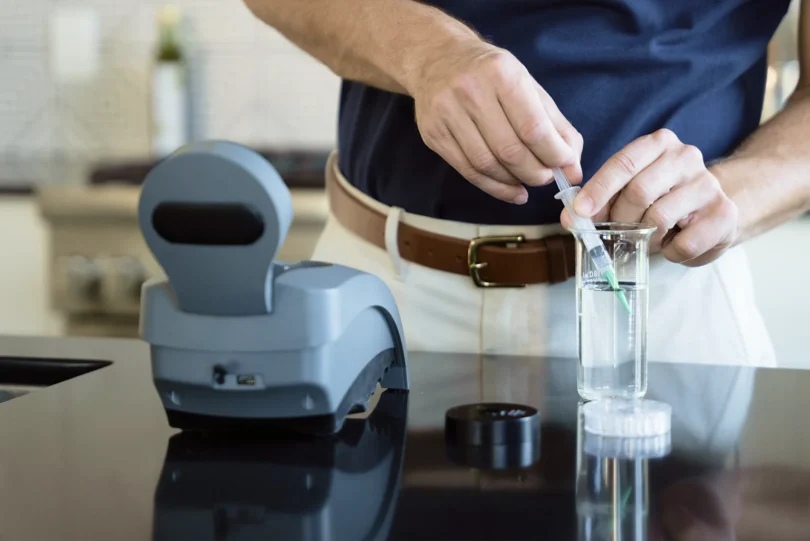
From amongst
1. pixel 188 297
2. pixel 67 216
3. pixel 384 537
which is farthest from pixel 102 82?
pixel 384 537

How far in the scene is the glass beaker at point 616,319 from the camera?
788 millimetres

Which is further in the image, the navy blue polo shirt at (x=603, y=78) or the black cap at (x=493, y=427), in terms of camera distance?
the navy blue polo shirt at (x=603, y=78)

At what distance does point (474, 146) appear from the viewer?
0.89 metres

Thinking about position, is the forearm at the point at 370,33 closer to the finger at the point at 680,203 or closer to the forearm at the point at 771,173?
the finger at the point at 680,203

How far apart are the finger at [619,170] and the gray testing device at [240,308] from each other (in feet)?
0.70

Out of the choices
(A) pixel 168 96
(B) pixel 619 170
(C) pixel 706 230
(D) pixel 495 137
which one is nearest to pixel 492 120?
(D) pixel 495 137

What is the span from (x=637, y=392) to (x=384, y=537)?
1.14 feet

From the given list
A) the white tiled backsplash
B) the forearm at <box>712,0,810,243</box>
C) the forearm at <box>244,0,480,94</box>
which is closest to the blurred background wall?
the white tiled backsplash

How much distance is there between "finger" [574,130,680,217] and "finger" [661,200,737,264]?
8cm

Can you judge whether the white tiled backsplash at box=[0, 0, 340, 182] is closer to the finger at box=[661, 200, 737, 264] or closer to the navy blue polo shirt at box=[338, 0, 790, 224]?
the navy blue polo shirt at box=[338, 0, 790, 224]

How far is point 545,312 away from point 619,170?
29 cm

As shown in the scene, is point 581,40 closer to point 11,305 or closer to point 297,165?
point 297,165

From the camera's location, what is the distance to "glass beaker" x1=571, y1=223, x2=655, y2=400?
0.79 m

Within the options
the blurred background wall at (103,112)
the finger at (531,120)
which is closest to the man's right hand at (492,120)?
the finger at (531,120)
